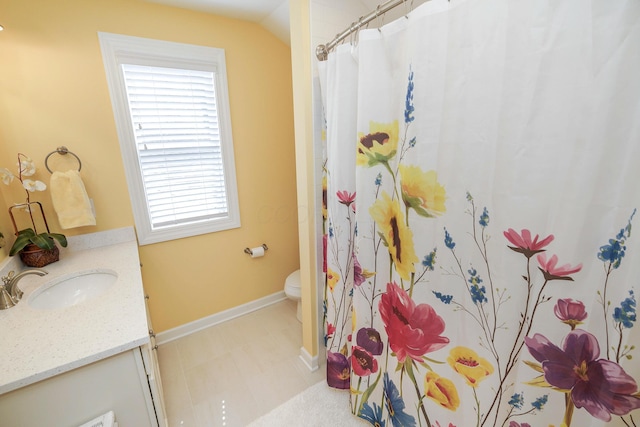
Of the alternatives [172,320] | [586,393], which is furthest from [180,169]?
[586,393]

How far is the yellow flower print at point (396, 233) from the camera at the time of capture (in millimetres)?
1034

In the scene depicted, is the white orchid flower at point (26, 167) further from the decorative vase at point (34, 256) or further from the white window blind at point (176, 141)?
the white window blind at point (176, 141)

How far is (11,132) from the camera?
1424 mm

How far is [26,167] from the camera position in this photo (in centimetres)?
143

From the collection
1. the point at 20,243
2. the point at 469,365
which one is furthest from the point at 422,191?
the point at 20,243

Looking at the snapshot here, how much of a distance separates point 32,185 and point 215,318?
59.5 inches

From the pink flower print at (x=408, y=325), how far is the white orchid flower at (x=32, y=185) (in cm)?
190

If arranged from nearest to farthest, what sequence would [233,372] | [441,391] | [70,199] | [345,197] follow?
[441,391], [345,197], [70,199], [233,372]

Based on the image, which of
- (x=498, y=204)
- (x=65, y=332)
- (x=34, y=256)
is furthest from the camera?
(x=34, y=256)

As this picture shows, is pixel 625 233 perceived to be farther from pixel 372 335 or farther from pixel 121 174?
pixel 121 174

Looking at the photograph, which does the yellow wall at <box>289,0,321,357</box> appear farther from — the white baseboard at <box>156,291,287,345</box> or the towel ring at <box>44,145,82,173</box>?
the towel ring at <box>44,145,82,173</box>

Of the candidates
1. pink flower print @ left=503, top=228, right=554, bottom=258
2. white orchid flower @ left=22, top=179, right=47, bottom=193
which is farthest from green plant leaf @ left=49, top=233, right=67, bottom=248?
pink flower print @ left=503, top=228, right=554, bottom=258

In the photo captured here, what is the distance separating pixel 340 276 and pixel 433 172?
0.76 metres

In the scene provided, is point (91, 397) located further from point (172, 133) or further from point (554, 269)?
point (172, 133)
